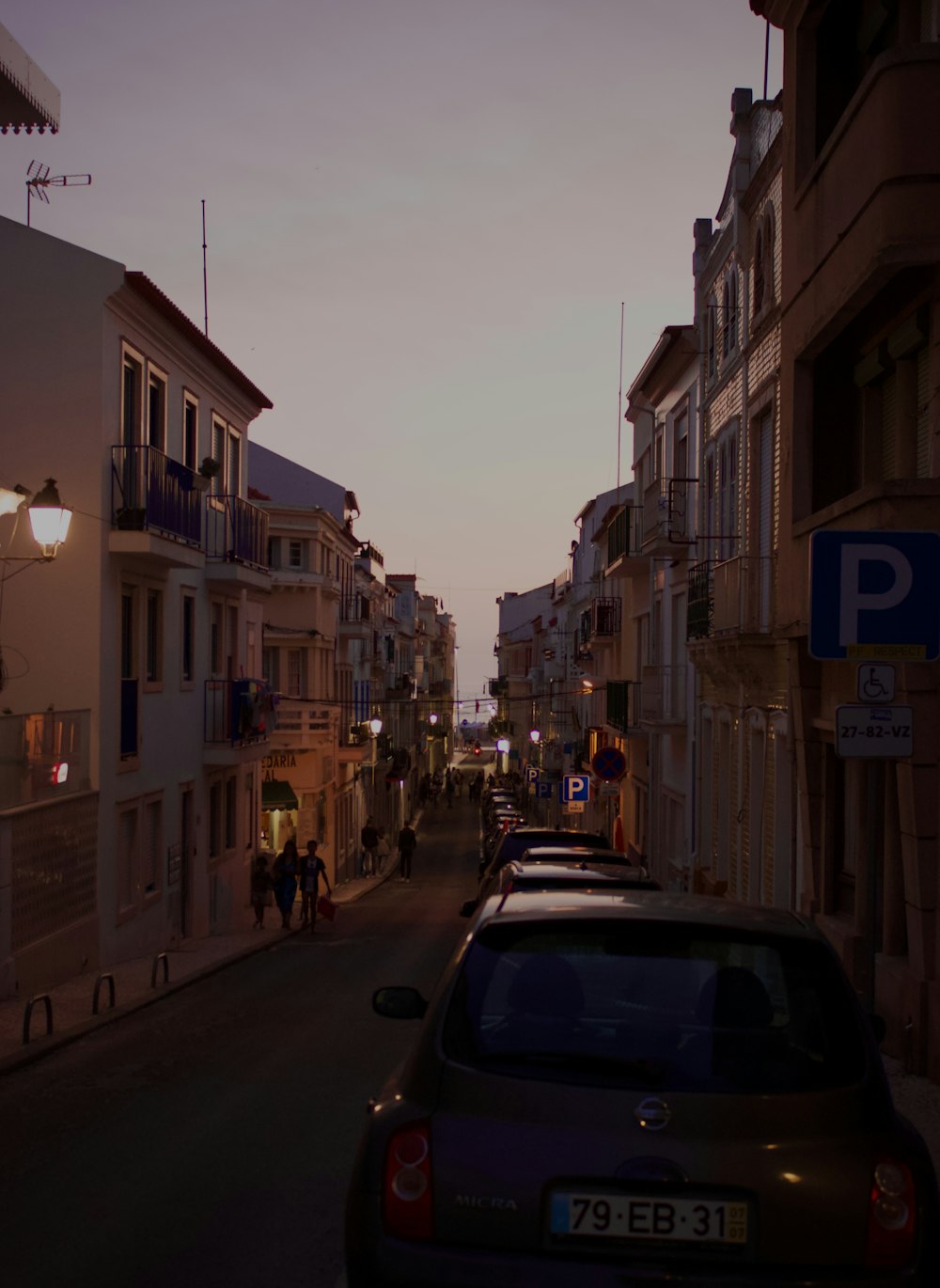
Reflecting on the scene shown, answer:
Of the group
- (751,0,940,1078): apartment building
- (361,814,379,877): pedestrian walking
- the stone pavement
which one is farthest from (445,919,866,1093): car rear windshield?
(361,814,379,877): pedestrian walking

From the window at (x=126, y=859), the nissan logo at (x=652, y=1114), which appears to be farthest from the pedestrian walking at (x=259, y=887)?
the nissan logo at (x=652, y=1114)

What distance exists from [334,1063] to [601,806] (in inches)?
1252

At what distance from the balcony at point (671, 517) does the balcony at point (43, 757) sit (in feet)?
35.7

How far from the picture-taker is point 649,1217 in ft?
12.7

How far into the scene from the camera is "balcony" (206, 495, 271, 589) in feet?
87.8

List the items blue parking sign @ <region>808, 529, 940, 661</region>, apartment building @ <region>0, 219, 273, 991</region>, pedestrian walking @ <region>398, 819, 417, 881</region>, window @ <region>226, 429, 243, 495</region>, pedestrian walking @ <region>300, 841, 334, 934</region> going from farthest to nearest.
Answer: pedestrian walking @ <region>398, 819, 417, 881</region>, window @ <region>226, 429, 243, 495</region>, pedestrian walking @ <region>300, 841, 334, 934</region>, apartment building @ <region>0, 219, 273, 991</region>, blue parking sign @ <region>808, 529, 940, 661</region>

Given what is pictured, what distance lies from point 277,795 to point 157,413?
1844 cm

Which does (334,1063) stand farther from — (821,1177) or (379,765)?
(379,765)

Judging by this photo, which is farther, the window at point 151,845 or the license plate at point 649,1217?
the window at point 151,845

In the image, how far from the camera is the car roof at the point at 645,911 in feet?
14.9

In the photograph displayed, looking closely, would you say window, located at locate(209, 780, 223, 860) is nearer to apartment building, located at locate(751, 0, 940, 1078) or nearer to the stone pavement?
the stone pavement

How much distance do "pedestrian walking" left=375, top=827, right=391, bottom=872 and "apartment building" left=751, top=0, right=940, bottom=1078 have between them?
37953 mm

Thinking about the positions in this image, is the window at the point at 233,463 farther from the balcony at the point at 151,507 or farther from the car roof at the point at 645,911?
the car roof at the point at 645,911

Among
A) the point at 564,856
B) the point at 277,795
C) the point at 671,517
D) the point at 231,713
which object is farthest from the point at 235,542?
the point at 564,856
